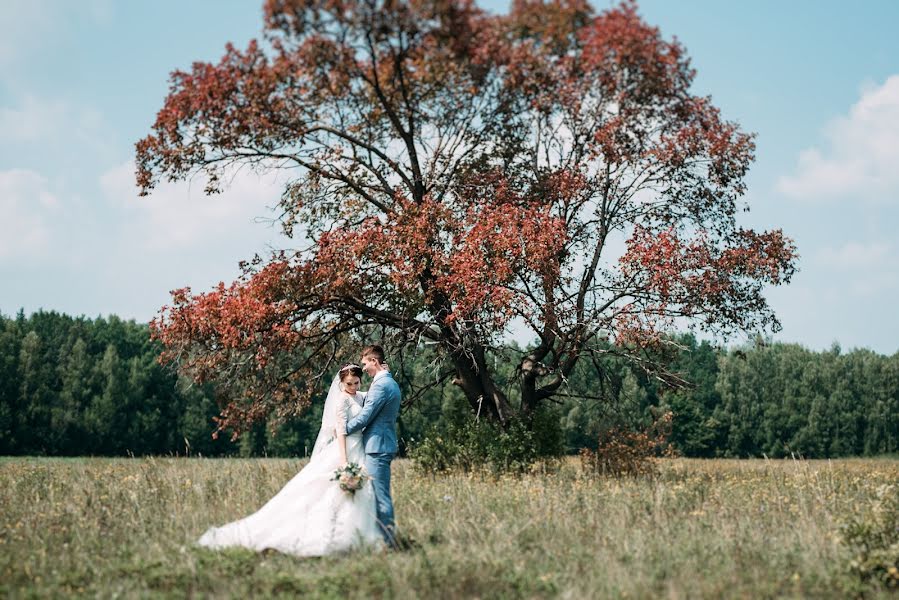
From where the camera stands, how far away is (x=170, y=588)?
684cm

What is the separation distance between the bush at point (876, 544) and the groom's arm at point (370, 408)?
4.60m

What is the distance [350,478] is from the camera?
8461 millimetres

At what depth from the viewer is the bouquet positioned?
27.7 feet

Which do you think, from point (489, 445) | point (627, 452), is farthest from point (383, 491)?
point (627, 452)

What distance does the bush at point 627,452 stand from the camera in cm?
1591

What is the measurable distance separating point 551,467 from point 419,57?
789 cm

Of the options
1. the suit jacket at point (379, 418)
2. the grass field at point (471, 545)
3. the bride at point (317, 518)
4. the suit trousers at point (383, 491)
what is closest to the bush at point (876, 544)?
the grass field at point (471, 545)

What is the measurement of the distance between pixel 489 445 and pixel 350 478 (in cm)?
813

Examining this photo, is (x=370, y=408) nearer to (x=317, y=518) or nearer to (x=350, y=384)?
(x=350, y=384)

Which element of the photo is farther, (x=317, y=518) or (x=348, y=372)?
(x=348, y=372)

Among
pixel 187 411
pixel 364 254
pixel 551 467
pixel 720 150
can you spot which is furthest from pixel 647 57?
pixel 187 411

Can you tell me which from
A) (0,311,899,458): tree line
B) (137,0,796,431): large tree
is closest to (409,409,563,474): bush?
(137,0,796,431): large tree

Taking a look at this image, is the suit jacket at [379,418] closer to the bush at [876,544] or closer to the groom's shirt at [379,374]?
the groom's shirt at [379,374]

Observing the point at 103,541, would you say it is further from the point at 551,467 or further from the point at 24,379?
the point at 24,379
